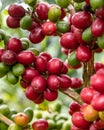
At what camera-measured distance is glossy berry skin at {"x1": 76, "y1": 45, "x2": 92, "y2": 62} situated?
5.07ft

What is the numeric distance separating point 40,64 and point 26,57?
62mm

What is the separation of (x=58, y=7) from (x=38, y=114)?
0.66 metres

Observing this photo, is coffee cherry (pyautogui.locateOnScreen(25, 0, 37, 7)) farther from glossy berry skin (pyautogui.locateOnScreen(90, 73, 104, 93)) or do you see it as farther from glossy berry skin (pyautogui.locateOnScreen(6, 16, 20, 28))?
glossy berry skin (pyautogui.locateOnScreen(90, 73, 104, 93))

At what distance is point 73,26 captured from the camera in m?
1.62

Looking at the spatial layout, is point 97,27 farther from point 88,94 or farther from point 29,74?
point 29,74

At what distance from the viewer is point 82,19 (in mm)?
1475

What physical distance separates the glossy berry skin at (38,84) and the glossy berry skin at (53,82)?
0.02m

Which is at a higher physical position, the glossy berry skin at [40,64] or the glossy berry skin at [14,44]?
the glossy berry skin at [14,44]

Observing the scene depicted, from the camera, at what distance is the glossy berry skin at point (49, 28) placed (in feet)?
5.30

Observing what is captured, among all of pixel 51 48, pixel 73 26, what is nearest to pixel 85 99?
pixel 73 26

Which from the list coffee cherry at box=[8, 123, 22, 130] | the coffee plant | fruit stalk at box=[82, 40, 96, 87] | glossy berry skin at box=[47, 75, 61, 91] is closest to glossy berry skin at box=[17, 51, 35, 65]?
the coffee plant

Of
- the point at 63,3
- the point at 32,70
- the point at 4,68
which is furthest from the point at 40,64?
the point at 63,3

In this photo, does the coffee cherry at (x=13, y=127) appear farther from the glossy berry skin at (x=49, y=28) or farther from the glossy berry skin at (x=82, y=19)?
the glossy berry skin at (x=82, y=19)

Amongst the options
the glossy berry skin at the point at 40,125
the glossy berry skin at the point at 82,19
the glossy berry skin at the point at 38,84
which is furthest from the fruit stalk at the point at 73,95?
the glossy berry skin at the point at 82,19
